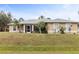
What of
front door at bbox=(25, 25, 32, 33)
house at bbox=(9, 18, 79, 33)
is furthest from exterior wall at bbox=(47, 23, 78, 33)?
front door at bbox=(25, 25, 32, 33)

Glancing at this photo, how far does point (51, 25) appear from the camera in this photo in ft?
67.1

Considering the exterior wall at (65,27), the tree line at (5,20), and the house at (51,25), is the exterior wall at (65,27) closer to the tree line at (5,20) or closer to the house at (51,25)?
the house at (51,25)

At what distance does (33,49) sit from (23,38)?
250 mm

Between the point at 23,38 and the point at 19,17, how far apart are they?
358 mm

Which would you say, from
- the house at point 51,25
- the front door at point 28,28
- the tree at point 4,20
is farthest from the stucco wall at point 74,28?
the tree at point 4,20

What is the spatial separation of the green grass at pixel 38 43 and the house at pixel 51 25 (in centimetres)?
8

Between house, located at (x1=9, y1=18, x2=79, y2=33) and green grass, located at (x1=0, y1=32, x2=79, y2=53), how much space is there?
84mm

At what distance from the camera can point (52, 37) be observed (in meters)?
20.4

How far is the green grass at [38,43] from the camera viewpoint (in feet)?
66.9

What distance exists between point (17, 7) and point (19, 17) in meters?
0.17

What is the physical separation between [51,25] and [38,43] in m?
0.37

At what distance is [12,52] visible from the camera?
2039 cm
